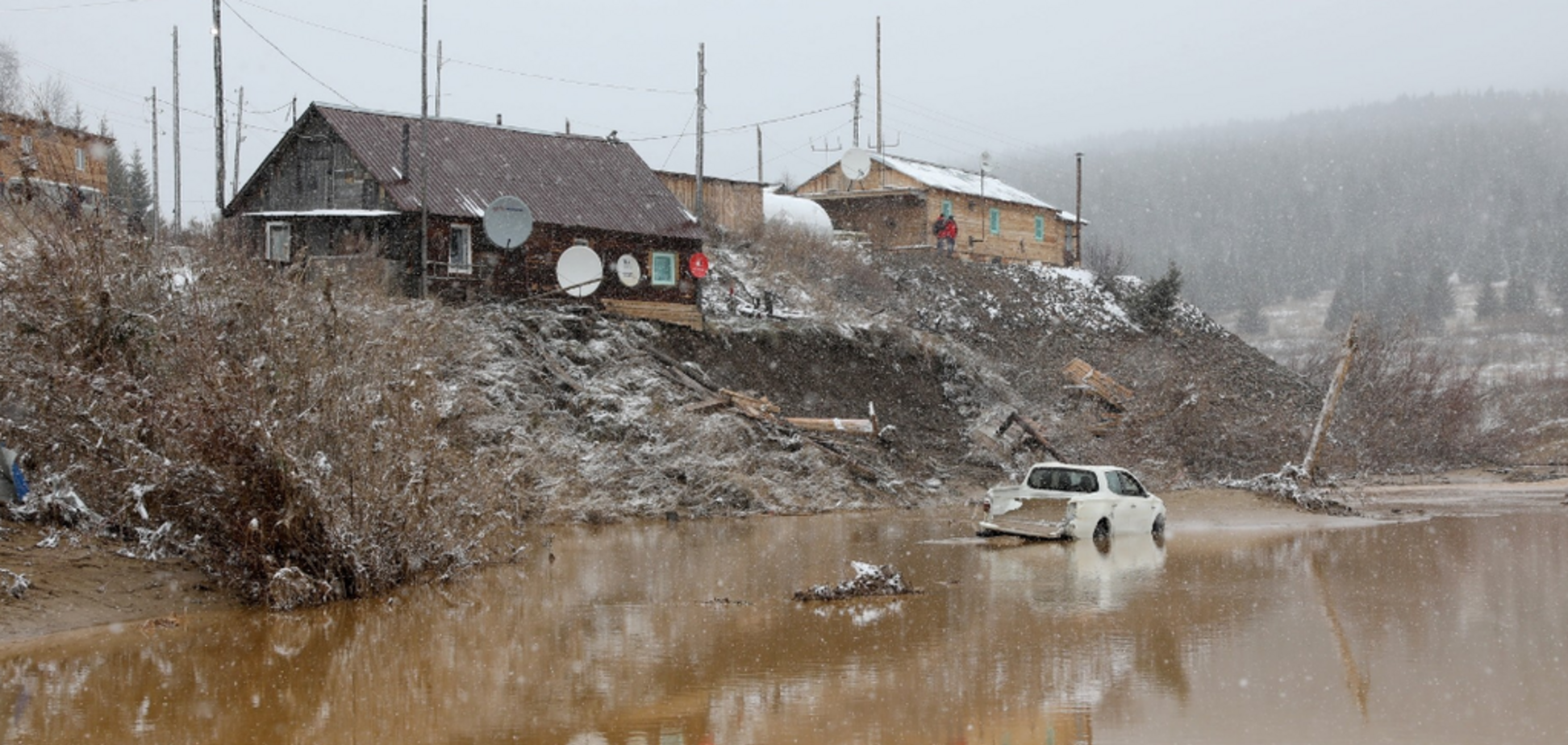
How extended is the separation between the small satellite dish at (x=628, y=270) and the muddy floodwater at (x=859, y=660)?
20254 millimetres

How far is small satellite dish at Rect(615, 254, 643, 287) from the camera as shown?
136ft

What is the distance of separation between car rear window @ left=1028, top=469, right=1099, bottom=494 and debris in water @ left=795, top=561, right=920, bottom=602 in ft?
23.4

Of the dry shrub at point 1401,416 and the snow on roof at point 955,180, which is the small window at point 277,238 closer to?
the snow on roof at point 955,180

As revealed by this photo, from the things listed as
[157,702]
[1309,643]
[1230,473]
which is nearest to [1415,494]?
[1230,473]

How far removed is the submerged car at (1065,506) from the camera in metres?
24.0

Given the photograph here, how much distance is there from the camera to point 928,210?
196ft

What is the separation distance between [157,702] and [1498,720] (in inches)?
393

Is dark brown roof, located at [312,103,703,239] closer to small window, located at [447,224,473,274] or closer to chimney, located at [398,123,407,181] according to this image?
chimney, located at [398,123,407,181]

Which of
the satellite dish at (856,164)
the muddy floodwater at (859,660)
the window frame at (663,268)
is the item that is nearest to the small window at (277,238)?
the window frame at (663,268)

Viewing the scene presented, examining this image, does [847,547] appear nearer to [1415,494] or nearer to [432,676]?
[432,676]

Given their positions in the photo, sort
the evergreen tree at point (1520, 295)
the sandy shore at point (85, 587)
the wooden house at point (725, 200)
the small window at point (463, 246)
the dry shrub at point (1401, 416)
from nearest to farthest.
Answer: the sandy shore at point (85, 587) < the small window at point (463, 246) < the dry shrub at point (1401, 416) < the wooden house at point (725, 200) < the evergreen tree at point (1520, 295)

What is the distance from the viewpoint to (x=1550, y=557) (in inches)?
869

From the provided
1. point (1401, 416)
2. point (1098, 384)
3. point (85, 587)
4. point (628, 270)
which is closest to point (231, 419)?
point (85, 587)

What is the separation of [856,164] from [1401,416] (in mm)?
23004
